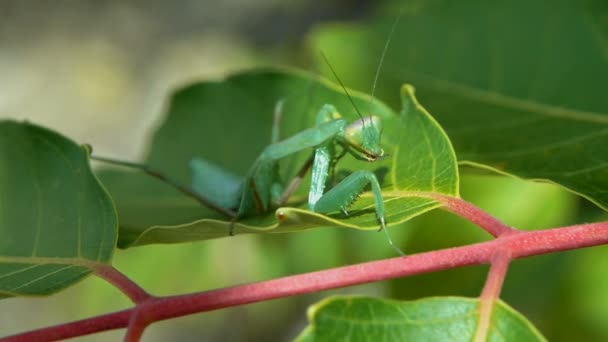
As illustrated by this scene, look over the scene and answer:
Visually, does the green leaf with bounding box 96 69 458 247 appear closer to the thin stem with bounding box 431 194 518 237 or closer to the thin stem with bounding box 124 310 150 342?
the thin stem with bounding box 431 194 518 237

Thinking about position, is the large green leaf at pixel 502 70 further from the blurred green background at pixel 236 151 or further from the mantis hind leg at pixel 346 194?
the mantis hind leg at pixel 346 194

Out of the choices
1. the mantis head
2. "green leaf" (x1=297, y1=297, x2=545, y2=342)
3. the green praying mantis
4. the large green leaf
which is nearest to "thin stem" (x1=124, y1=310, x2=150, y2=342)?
"green leaf" (x1=297, y1=297, x2=545, y2=342)

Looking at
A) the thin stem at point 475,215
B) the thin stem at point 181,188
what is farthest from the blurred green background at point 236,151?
the thin stem at point 181,188

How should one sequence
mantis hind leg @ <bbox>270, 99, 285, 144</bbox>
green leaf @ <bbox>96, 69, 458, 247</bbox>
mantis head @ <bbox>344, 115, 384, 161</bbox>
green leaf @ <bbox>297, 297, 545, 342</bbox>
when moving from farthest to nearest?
mantis hind leg @ <bbox>270, 99, 285, 144</bbox> → mantis head @ <bbox>344, 115, 384, 161</bbox> → green leaf @ <bbox>96, 69, 458, 247</bbox> → green leaf @ <bbox>297, 297, 545, 342</bbox>

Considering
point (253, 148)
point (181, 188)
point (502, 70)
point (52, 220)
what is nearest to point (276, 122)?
point (253, 148)

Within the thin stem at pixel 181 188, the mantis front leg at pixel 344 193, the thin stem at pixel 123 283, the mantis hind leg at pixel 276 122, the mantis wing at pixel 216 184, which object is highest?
the mantis hind leg at pixel 276 122
